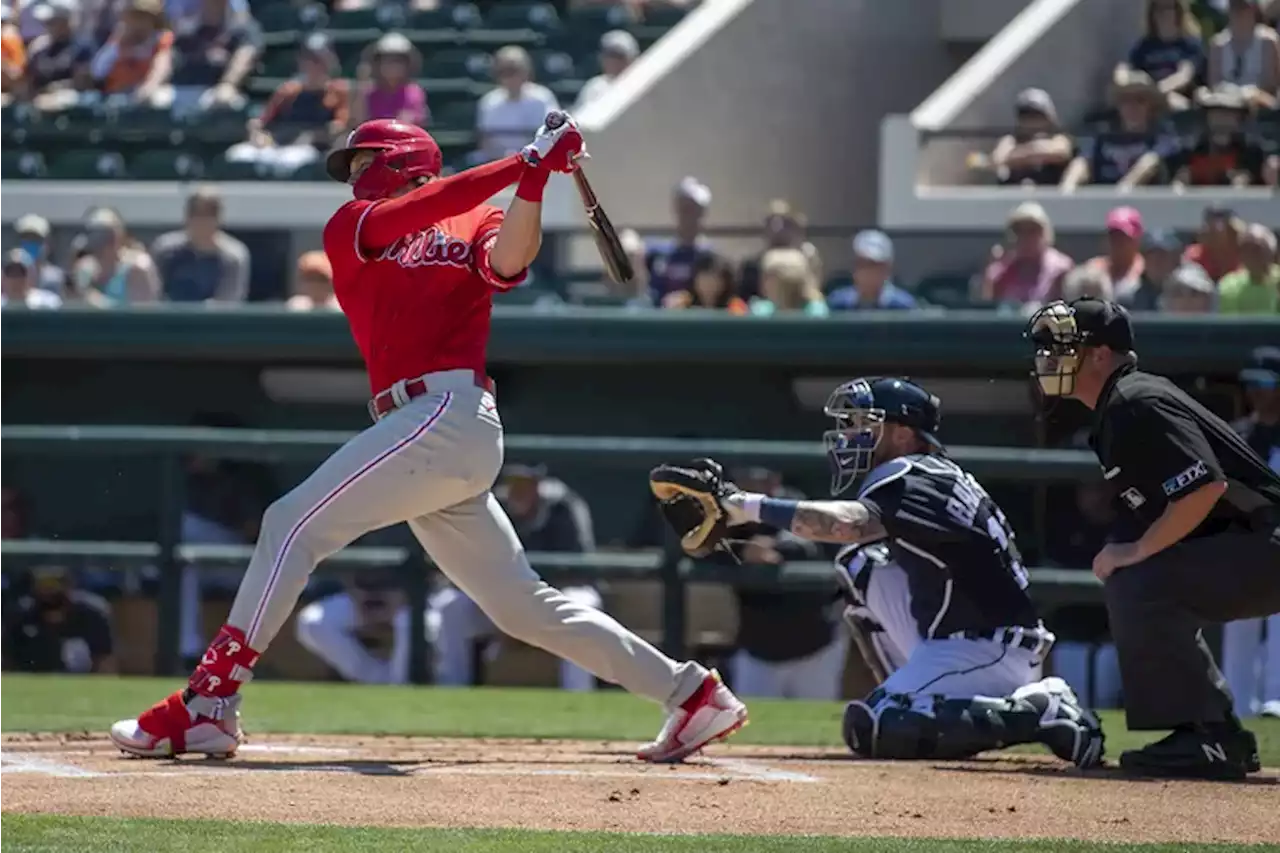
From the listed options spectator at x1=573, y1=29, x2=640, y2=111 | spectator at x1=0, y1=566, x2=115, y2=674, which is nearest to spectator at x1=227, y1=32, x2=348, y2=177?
spectator at x1=573, y1=29, x2=640, y2=111

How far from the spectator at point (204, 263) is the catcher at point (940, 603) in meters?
5.96

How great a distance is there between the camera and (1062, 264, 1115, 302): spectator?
1035 cm

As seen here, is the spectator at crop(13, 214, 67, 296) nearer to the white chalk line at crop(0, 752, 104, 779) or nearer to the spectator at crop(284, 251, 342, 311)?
the spectator at crop(284, 251, 342, 311)

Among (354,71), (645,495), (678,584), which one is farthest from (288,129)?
(678,584)

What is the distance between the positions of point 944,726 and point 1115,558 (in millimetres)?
677

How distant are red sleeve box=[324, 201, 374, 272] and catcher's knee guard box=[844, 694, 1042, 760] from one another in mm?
1906

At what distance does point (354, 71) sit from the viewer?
580 inches

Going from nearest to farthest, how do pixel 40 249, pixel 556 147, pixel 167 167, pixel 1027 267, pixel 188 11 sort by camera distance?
1. pixel 556 147
2. pixel 1027 267
3. pixel 40 249
4. pixel 167 167
5. pixel 188 11

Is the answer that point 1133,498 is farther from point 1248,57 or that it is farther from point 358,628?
point 1248,57

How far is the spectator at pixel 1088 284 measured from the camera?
10.4 metres

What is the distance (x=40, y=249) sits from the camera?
12.6m

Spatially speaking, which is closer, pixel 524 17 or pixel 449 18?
pixel 524 17

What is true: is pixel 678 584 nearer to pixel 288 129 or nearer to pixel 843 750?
pixel 843 750

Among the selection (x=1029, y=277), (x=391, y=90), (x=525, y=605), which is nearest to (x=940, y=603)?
(x=525, y=605)
